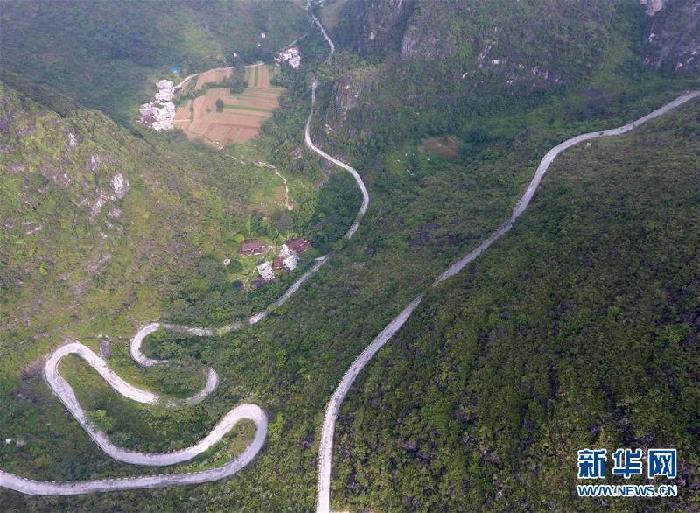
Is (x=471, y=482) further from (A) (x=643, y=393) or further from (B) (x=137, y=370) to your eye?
(B) (x=137, y=370)

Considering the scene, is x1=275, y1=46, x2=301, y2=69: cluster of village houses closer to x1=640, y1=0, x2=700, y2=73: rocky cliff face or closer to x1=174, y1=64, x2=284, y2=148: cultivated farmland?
x1=174, y1=64, x2=284, y2=148: cultivated farmland

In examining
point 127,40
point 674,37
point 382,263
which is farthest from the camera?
point 127,40

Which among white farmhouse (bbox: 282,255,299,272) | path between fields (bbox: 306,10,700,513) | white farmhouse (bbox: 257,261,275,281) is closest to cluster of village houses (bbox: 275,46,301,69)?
white farmhouse (bbox: 282,255,299,272)

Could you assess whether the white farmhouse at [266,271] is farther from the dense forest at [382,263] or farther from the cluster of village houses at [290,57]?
the cluster of village houses at [290,57]

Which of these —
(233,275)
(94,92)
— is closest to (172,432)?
(233,275)

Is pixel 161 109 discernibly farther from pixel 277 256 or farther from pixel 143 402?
pixel 143 402

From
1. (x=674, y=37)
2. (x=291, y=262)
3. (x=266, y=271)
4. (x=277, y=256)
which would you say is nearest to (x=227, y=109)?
(x=277, y=256)
